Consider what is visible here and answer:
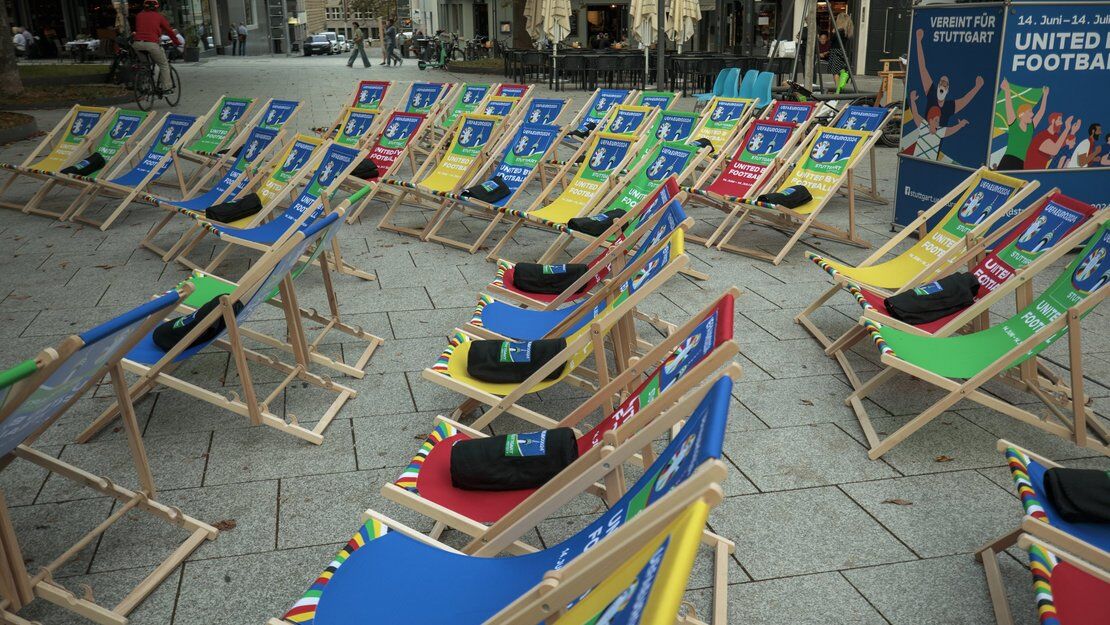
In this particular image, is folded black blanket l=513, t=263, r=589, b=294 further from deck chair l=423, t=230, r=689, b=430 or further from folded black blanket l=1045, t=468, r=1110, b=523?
folded black blanket l=1045, t=468, r=1110, b=523

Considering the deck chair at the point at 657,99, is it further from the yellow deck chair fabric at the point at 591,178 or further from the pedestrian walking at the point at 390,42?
the pedestrian walking at the point at 390,42

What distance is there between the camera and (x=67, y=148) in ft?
25.4

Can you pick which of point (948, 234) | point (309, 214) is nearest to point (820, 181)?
point (948, 234)

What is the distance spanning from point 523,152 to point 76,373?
16.4ft

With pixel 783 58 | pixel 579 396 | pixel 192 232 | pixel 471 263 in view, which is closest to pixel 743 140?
pixel 471 263

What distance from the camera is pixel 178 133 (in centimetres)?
739

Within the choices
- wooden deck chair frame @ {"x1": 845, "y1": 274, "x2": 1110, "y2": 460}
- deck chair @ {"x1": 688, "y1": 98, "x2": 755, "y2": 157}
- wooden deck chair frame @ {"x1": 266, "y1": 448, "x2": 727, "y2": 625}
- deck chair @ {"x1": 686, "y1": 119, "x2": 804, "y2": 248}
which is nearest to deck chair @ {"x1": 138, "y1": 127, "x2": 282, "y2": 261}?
deck chair @ {"x1": 686, "y1": 119, "x2": 804, "y2": 248}

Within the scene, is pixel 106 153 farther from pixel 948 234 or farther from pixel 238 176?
pixel 948 234

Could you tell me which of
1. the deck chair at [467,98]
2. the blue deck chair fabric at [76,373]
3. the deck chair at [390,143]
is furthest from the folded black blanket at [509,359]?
the deck chair at [467,98]

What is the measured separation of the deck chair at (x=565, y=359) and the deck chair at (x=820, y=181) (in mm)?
2871

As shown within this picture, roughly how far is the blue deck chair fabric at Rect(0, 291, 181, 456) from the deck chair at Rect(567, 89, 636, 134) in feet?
19.2

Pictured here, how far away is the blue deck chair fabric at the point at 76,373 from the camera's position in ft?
7.14

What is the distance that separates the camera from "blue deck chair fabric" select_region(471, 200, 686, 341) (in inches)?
134

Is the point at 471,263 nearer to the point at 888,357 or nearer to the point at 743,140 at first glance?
the point at 743,140
